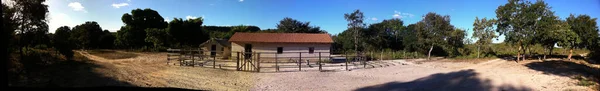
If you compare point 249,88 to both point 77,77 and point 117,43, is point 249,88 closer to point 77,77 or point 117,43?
point 77,77

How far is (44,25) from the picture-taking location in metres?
6.65

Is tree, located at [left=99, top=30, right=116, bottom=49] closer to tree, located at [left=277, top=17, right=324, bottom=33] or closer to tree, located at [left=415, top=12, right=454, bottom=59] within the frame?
tree, located at [left=277, top=17, right=324, bottom=33]

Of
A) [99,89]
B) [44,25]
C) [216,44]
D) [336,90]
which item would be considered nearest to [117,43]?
[216,44]

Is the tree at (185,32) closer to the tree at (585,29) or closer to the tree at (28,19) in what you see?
the tree at (28,19)

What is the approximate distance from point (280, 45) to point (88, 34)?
18.8 meters

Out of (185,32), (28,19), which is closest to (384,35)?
(185,32)

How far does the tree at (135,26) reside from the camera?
961 inches

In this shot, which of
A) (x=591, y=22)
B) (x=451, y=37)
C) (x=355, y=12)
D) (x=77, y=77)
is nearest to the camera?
(x=77, y=77)

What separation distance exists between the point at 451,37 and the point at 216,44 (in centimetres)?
1952

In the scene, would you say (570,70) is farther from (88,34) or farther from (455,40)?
(88,34)

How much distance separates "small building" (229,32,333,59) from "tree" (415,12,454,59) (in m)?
10.2


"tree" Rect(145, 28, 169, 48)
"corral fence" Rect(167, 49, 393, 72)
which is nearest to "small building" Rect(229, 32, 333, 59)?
"corral fence" Rect(167, 49, 393, 72)

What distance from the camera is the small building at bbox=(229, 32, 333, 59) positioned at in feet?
54.5

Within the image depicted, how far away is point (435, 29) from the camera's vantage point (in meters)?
22.0
